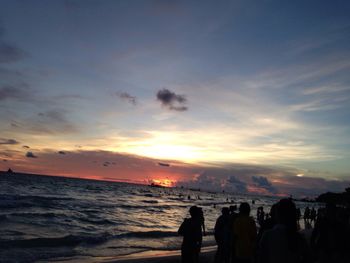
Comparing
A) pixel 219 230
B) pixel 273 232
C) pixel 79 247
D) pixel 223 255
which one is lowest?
pixel 79 247

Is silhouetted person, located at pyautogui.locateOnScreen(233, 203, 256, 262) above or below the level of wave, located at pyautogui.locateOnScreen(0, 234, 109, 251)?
above

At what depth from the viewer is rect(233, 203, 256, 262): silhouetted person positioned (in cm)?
743

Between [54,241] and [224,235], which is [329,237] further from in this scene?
[54,241]

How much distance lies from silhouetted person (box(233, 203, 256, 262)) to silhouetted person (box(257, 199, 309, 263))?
3280mm

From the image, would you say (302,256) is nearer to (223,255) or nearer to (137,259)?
(223,255)

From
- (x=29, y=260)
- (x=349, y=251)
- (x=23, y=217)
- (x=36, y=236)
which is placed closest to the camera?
(x=349, y=251)

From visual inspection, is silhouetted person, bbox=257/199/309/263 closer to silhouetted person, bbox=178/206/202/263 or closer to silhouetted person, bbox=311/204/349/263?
silhouetted person, bbox=311/204/349/263

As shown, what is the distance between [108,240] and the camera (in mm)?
21766

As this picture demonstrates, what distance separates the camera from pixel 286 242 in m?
4.12

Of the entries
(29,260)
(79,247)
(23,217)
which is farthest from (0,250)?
(23,217)

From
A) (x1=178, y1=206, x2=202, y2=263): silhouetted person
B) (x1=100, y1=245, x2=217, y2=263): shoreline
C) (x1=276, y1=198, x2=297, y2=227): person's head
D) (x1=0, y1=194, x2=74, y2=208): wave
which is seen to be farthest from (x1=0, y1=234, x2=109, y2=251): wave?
(x1=0, y1=194, x2=74, y2=208): wave

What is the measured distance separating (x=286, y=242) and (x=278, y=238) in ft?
0.31

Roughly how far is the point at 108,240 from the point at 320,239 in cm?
1730

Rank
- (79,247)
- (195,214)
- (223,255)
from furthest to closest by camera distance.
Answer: (79,247), (223,255), (195,214)
